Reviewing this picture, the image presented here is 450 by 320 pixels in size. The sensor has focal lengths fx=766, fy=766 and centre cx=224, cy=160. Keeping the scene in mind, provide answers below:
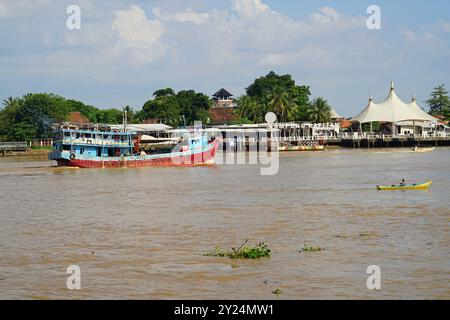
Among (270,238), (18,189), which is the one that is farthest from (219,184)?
(270,238)

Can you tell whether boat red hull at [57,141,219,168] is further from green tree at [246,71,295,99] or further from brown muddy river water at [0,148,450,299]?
green tree at [246,71,295,99]

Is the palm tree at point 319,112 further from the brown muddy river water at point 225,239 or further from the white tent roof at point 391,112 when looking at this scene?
the brown muddy river water at point 225,239

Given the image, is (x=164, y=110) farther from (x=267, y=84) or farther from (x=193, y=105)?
(x=267, y=84)

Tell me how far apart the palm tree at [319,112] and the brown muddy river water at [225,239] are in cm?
6947

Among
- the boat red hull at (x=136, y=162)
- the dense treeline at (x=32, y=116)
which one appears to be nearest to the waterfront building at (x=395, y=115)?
the dense treeline at (x=32, y=116)

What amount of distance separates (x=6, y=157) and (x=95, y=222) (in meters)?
65.5

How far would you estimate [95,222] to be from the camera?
86.0 feet

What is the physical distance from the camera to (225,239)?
21344 mm

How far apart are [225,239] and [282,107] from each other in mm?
89257

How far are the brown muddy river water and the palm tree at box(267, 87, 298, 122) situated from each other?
70.4m

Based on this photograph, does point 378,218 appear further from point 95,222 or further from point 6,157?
point 6,157

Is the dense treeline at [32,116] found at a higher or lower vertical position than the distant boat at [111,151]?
higher

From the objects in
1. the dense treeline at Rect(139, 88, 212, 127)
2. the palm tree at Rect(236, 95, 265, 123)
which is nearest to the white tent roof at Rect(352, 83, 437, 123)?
the palm tree at Rect(236, 95, 265, 123)

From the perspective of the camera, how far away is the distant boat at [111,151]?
199 feet
